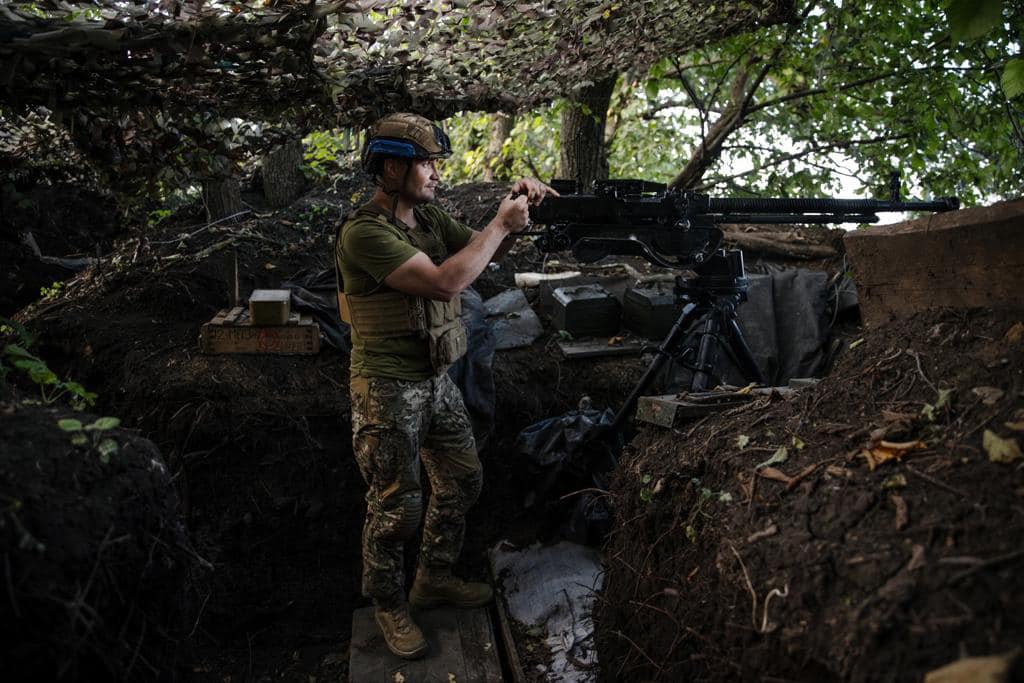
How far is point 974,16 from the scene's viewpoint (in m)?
2.04

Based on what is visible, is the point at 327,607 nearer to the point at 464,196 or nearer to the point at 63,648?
the point at 63,648

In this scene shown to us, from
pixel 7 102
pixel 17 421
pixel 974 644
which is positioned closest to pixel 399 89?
pixel 7 102

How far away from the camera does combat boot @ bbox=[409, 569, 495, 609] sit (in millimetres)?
4238

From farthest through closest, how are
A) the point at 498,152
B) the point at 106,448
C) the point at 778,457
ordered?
the point at 498,152, the point at 778,457, the point at 106,448

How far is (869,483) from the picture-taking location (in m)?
2.51

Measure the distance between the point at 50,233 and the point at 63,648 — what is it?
607 cm

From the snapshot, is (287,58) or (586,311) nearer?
(287,58)

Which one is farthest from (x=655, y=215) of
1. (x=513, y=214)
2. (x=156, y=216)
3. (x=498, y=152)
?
(x=498, y=152)

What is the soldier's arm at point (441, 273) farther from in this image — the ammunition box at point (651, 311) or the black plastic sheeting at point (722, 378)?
the ammunition box at point (651, 311)

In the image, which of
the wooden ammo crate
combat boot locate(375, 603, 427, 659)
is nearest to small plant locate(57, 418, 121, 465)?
combat boot locate(375, 603, 427, 659)

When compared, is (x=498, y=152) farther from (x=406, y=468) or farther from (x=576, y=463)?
(x=406, y=468)

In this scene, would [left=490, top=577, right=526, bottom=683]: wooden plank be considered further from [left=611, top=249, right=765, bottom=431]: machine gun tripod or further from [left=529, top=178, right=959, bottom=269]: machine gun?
[left=529, top=178, right=959, bottom=269]: machine gun

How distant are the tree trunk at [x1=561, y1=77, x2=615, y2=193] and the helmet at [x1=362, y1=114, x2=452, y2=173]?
3.55 metres

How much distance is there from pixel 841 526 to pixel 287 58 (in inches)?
133
